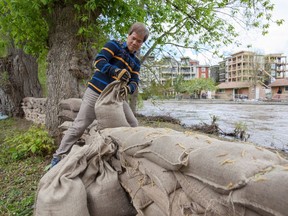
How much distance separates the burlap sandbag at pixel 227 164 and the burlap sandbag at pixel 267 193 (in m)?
0.02

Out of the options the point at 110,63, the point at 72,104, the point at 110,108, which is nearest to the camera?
the point at 110,108

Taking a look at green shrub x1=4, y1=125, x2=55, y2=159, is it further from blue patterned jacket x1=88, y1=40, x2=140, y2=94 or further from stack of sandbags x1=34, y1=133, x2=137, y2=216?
stack of sandbags x1=34, y1=133, x2=137, y2=216

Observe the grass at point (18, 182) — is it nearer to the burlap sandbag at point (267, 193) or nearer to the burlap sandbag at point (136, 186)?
the burlap sandbag at point (136, 186)

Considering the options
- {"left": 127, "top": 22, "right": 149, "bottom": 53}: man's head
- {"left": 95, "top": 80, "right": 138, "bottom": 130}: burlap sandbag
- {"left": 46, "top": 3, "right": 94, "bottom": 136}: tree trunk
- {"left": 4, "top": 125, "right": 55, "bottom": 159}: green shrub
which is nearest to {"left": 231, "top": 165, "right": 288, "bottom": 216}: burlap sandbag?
{"left": 95, "top": 80, "right": 138, "bottom": 130}: burlap sandbag

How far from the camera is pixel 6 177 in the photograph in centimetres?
289

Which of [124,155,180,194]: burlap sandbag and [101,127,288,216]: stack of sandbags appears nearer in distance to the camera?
[101,127,288,216]: stack of sandbags

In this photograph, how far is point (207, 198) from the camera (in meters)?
0.87

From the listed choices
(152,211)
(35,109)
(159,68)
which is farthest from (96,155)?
(159,68)

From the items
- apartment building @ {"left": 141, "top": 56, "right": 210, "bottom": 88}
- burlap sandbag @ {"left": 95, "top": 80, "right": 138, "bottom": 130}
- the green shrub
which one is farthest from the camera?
apartment building @ {"left": 141, "top": 56, "right": 210, "bottom": 88}

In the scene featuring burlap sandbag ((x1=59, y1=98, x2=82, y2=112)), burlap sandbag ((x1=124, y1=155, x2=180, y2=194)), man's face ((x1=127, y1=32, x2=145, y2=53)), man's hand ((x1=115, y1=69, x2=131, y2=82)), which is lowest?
burlap sandbag ((x1=124, y1=155, x2=180, y2=194))

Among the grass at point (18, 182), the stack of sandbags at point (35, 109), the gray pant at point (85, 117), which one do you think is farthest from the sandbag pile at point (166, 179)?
the stack of sandbags at point (35, 109)

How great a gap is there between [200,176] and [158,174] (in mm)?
269

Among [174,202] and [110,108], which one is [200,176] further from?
[110,108]

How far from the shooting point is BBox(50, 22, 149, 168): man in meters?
2.13
